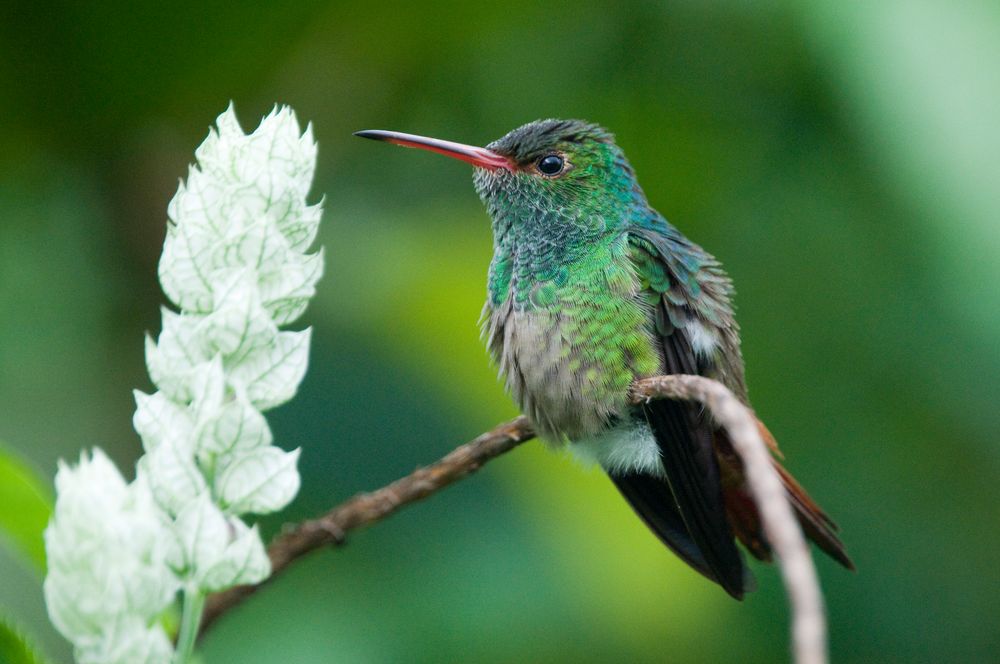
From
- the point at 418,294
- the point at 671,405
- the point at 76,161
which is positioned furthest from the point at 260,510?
the point at 76,161

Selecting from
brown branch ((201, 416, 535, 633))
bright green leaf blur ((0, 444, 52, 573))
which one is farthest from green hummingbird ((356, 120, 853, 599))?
bright green leaf blur ((0, 444, 52, 573))

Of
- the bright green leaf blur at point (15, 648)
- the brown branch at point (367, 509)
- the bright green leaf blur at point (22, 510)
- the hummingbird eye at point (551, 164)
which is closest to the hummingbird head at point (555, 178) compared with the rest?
the hummingbird eye at point (551, 164)

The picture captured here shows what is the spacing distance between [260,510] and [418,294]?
2619mm

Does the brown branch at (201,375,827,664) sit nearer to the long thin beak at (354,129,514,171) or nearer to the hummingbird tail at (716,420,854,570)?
the hummingbird tail at (716,420,854,570)

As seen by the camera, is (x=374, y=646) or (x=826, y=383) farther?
(x=826, y=383)

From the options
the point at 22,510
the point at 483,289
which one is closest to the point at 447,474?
the point at 22,510

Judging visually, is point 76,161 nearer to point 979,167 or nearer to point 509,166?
point 509,166

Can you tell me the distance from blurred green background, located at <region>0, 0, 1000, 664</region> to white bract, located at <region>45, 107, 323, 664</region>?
8.12 ft

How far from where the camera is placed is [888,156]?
2.97 metres

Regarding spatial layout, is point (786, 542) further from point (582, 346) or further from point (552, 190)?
point (552, 190)

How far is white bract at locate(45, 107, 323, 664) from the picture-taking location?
70cm

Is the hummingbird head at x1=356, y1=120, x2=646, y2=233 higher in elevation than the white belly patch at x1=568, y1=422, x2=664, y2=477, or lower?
higher

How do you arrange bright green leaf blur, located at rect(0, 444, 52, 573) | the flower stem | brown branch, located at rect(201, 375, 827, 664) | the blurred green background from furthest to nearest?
the blurred green background
bright green leaf blur, located at rect(0, 444, 52, 573)
brown branch, located at rect(201, 375, 827, 664)
the flower stem

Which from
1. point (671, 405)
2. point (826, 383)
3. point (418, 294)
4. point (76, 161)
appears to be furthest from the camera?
point (826, 383)
